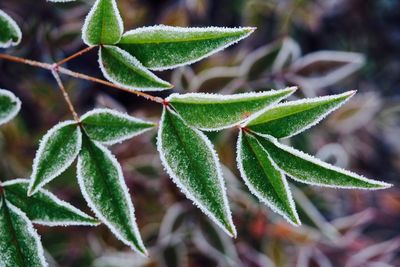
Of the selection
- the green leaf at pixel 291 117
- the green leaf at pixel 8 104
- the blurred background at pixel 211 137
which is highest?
the green leaf at pixel 8 104

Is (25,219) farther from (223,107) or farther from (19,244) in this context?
(223,107)

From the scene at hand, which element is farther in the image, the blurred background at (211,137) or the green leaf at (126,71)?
the blurred background at (211,137)

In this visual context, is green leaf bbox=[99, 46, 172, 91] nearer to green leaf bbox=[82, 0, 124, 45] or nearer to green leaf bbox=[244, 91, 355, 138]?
green leaf bbox=[82, 0, 124, 45]

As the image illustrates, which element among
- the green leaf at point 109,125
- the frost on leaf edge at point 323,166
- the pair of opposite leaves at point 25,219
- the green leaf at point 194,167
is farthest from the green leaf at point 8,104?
the frost on leaf edge at point 323,166

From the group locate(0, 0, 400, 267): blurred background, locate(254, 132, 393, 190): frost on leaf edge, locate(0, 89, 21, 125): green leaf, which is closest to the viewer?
locate(254, 132, 393, 190): frost on leaf edge

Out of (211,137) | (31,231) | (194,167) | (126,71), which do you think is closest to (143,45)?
(126,71)

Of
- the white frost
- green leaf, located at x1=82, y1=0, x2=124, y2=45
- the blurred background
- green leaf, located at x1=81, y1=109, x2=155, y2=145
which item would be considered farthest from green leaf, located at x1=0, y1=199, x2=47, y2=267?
the blurred background

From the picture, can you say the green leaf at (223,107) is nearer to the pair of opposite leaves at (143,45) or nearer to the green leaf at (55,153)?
the pair of opposite leaves at (143,45)
